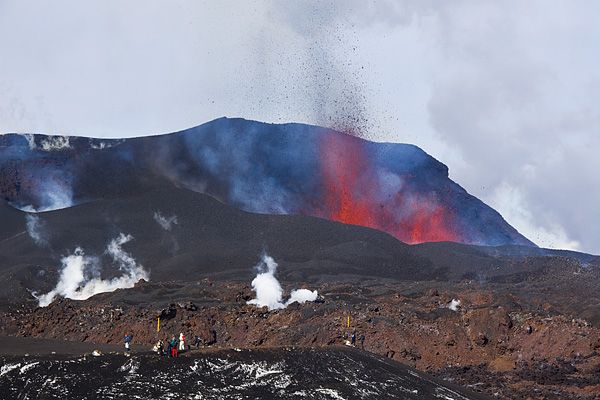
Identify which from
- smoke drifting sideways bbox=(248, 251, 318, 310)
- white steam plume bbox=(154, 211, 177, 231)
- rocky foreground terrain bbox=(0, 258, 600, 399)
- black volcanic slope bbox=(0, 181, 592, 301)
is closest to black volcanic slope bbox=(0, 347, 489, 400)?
rocky foreground terrain bbox=(0, 258, 600, 399)

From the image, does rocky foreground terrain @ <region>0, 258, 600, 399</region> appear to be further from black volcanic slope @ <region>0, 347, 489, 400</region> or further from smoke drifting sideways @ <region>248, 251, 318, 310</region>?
black volcanic slope @ <region>0, 347, 489, 400</region>

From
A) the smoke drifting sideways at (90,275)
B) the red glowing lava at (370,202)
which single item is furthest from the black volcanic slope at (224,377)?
the red glowing lava at (370,202)

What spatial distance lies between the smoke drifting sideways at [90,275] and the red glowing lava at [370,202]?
3877 cm

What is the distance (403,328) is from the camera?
43062 millimetres

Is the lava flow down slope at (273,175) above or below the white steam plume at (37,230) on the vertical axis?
above

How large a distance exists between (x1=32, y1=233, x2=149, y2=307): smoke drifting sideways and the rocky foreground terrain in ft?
30.8

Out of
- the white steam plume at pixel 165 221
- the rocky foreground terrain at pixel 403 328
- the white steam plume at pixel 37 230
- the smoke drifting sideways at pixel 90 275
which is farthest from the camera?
the white steam plume at pixel 165 221

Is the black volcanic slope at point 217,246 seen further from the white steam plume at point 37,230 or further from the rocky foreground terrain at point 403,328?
the rocky foreground terrain at point 403,328

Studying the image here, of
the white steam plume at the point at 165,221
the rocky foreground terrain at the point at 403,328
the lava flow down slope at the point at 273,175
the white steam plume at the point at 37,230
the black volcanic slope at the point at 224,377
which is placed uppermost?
the lava flow down slope at the point at 273,175

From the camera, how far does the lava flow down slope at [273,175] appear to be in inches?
4038

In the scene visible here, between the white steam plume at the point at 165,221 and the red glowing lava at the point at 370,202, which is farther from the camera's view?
the red glowing lava at the point at 370,202

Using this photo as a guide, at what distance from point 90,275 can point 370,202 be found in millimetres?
52692

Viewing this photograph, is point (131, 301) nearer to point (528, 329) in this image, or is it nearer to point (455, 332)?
point (455, 332)

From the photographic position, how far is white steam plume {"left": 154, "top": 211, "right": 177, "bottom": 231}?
89625mm
